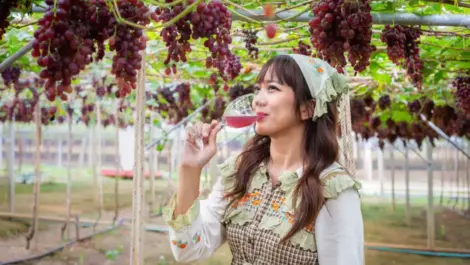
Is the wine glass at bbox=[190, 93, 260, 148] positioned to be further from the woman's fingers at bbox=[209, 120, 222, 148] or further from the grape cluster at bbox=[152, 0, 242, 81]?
the grape cluster at bbox=[152, 0, 242, 81]

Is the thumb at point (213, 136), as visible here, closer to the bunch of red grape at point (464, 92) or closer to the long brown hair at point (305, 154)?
the long brown hair at point (305, 154)

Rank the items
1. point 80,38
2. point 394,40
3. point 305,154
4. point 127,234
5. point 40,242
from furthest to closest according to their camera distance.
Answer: point 127,234 < point 40,242 < point 394,40 < point 305,154 < point 80,38

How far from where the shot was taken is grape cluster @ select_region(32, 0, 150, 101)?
1236 millimetres

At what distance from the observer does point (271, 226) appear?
1.66m

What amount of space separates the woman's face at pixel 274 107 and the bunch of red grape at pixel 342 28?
1.49ft

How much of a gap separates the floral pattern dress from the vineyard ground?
5.09 meters

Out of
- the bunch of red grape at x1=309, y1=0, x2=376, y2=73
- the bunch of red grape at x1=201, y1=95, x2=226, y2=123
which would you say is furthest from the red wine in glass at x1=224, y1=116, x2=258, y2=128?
the bunch of red grape at x1=201, y1=95, x2=226, y2=123

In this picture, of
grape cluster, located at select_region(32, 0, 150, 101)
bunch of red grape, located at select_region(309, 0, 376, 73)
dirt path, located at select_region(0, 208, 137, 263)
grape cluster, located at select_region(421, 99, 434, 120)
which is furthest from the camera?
dirt path, located at select_region(0, 208, 137, 263)

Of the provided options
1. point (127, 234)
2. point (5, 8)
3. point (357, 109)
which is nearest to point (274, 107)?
point (5, 8)

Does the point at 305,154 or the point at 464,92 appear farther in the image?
the point at 464,92

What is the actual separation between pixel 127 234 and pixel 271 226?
24.4 ft

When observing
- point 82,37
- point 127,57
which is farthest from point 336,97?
point 82,37

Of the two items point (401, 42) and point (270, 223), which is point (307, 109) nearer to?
point (270, 223)

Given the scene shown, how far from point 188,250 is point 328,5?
1.07 m
